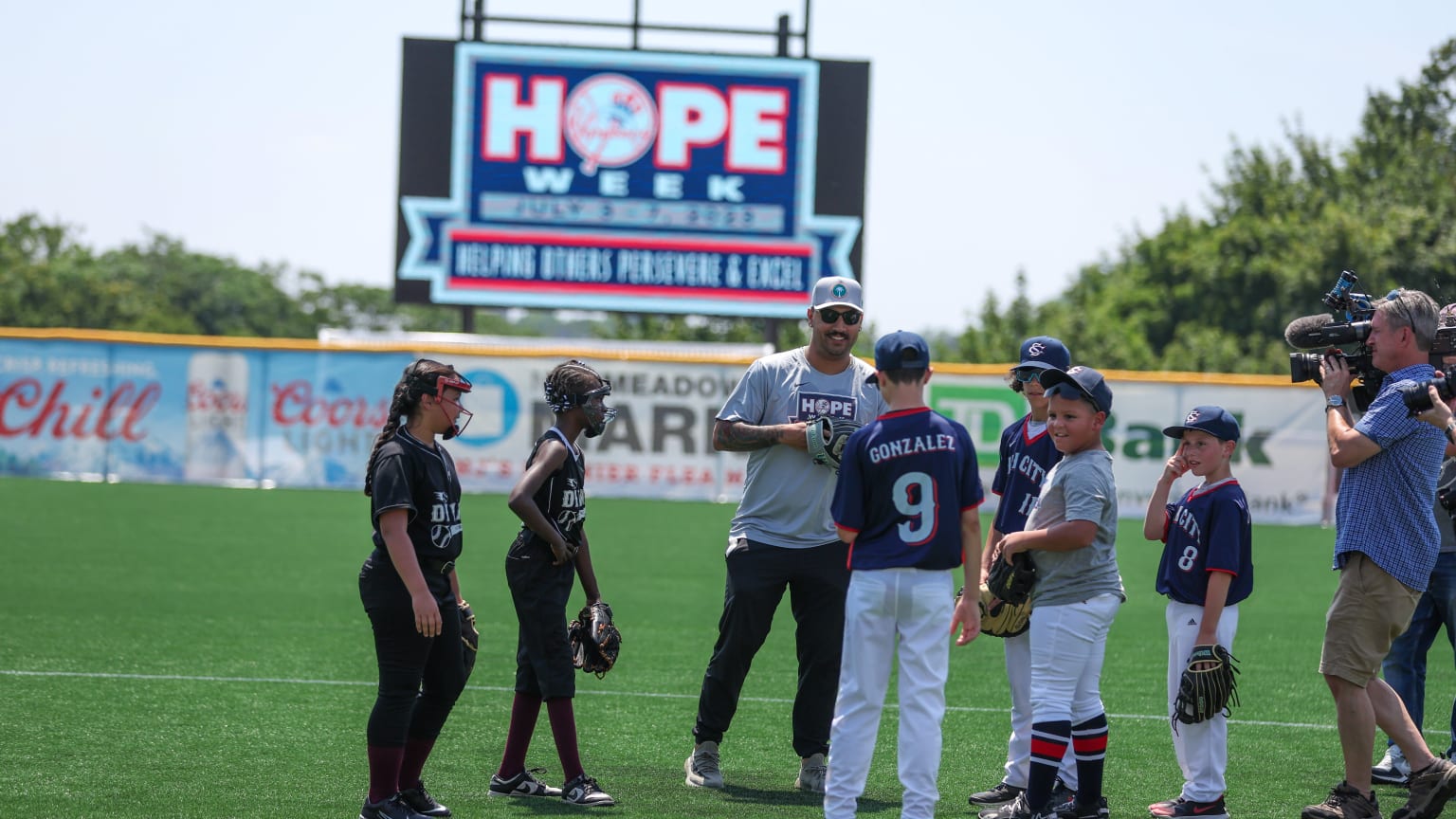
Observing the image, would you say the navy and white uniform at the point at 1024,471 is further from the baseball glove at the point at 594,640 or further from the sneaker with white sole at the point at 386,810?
the sneaker with white sole at the point at 386,810

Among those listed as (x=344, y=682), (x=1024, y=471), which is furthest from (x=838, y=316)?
(x=344, y=682)

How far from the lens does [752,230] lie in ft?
83.0

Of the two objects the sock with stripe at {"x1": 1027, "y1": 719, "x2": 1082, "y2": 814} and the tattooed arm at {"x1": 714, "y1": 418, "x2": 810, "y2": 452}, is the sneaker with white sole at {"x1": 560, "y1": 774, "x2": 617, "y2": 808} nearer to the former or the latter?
the tattooed arm at {"x1": 714, "y1": 418, "x2": 810, "y2": 452}

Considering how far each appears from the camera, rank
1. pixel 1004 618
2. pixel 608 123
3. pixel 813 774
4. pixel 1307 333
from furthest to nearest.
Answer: pixel 608 123 → pixel 813 774 → pixel 1004 618 → pixel 1307 333

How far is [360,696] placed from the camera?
8188mm

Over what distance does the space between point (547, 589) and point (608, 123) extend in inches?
780

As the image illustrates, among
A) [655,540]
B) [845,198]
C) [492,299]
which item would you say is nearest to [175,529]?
[655,540]

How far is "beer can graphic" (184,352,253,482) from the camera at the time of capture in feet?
73.3

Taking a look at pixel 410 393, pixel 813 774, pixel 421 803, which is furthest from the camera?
pixel 813 774

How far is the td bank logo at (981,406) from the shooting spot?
21.9 metres

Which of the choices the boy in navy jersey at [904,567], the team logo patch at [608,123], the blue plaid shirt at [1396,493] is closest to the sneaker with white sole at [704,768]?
the boy in navy jersey at [904,567]

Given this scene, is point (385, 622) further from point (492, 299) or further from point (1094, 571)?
point (492, 299)

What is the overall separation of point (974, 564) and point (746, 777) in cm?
189

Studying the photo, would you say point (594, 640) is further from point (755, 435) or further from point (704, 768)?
point (755, 435)
